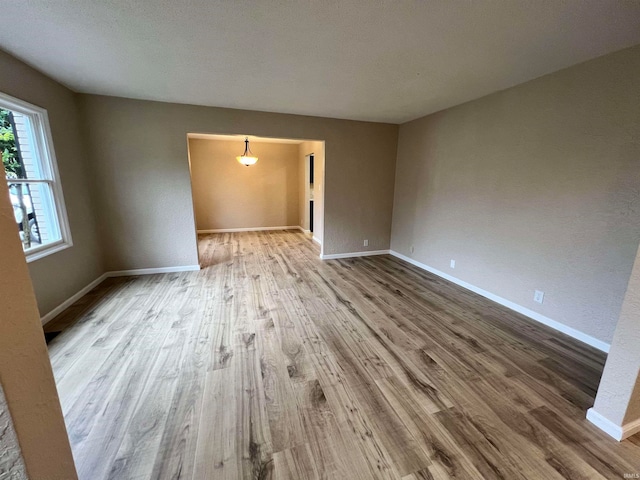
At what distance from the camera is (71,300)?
9.98 ft

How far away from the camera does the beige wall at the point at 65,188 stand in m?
2.48

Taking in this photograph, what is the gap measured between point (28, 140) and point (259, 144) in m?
4.93

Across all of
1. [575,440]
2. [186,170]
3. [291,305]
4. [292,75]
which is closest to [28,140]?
[186,170]

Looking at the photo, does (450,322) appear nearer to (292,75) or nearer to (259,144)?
(292,75)

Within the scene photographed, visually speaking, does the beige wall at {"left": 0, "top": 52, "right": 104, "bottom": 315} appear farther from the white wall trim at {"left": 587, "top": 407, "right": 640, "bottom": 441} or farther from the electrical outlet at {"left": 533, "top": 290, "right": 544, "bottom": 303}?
the electrical outlet at {"left": 533, "top": 290, "right": 544, "bottom": 303}

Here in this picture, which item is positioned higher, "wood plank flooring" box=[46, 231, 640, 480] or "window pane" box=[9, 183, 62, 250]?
"window pane" box=[9, 183, 62, 250]

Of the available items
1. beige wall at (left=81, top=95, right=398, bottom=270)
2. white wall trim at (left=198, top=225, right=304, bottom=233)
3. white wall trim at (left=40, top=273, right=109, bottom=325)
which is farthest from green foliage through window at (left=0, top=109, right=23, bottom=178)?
white wall trim at (left=198, top=225, right=304, bottom=233)

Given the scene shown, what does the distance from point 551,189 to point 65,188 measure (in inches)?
213

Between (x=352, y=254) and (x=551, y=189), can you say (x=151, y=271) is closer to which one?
(x=352, y=254)

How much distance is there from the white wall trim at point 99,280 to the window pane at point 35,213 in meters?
A: 0.71

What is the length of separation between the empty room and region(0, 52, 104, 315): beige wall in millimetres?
30

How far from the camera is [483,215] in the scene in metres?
3.29

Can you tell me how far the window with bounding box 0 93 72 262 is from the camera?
2.46 m

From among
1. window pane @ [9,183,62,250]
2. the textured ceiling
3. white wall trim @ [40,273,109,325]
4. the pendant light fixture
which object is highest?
the textured ceiling
